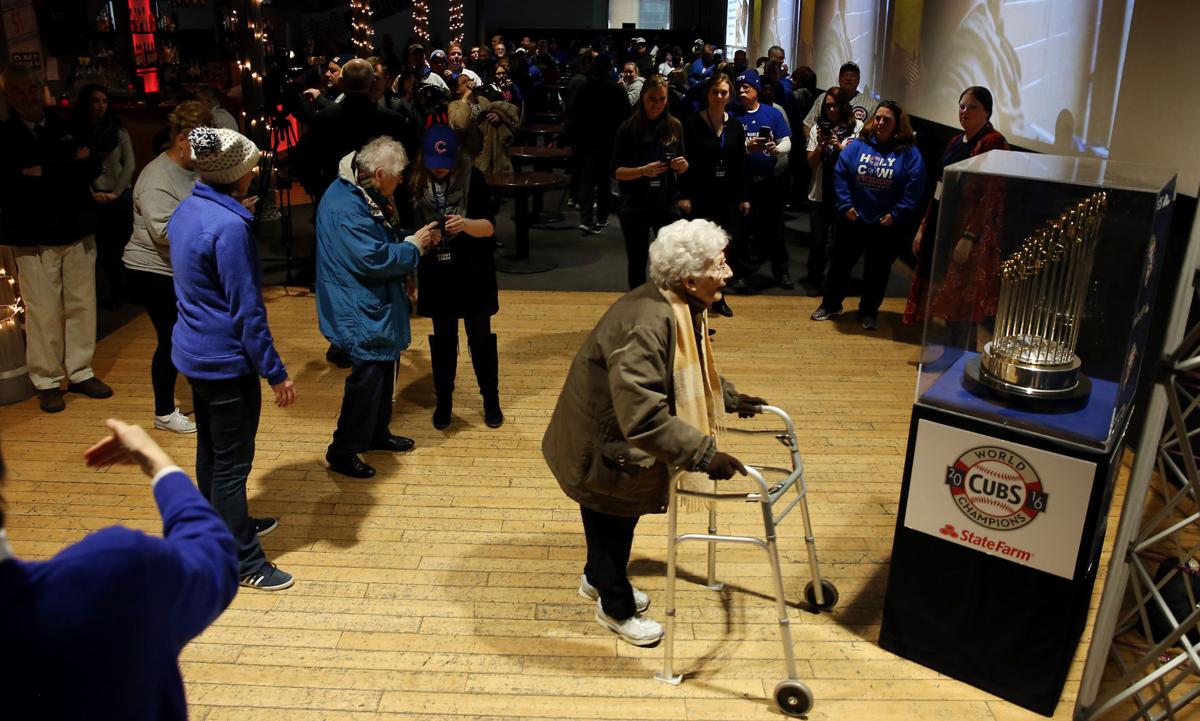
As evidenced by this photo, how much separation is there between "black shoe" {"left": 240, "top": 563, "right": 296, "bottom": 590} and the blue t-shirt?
14.5 ft

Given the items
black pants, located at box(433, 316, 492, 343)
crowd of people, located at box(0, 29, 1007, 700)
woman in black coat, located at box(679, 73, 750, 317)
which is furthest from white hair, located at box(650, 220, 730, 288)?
woman in black coat, located at box(679, 73, 750, 317)

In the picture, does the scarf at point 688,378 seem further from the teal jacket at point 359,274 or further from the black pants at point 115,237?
the black pants at point 115,237

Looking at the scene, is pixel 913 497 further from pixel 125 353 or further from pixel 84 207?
pixel 125 353

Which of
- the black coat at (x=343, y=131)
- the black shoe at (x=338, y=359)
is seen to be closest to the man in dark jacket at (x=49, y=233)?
the black shoe at (x=338, y=359)

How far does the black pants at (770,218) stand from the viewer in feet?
23.3

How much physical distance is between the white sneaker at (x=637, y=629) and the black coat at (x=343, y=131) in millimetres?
3676

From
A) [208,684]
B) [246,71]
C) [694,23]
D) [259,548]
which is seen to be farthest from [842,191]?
[694,23]

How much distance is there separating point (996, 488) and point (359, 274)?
2431 mm

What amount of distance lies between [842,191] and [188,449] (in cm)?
414

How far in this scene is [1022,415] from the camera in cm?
286

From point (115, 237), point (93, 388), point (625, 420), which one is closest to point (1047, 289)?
point (625, 420)

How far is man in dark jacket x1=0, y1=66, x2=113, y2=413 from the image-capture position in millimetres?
4723

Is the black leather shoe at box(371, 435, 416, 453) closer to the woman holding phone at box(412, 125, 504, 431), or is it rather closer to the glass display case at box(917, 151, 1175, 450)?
the woman holding phone at box(412, 125, 504, 431)

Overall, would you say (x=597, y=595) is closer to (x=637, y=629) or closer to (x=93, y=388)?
(x=637, y=629)
